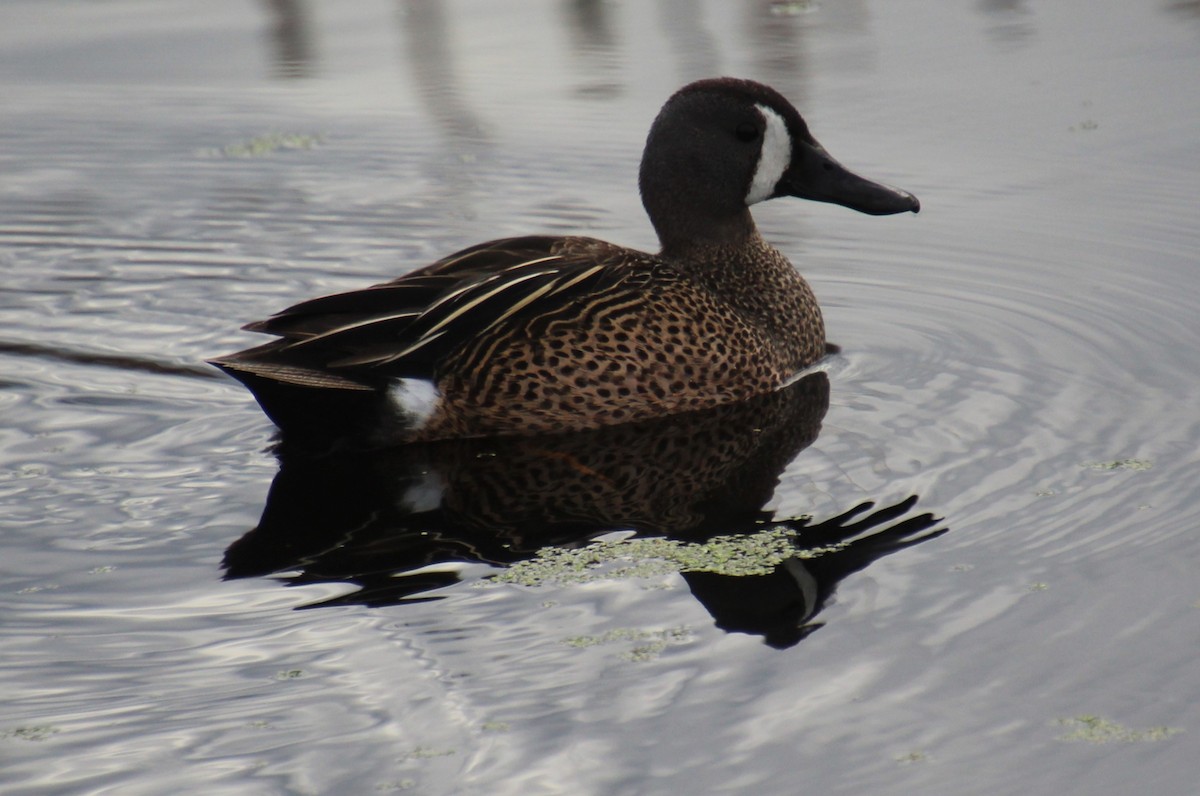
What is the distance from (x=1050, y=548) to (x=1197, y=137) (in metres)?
4.74

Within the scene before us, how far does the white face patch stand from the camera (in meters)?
6.66

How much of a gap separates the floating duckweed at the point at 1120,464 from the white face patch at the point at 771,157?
204cm

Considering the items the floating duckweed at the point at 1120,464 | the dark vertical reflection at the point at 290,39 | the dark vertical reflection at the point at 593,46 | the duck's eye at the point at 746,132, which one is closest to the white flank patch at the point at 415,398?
the duck's eye at the point at 746,132

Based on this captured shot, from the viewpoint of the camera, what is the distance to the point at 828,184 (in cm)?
676

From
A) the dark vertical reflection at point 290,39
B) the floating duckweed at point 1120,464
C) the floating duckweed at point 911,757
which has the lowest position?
the floating duckweed at point 1120,464

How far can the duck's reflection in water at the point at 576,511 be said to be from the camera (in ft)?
14.6

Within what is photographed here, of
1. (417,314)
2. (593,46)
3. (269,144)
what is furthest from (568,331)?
(593,46)

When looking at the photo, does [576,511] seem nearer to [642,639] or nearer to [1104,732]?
[642,639]

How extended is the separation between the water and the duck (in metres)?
0.33

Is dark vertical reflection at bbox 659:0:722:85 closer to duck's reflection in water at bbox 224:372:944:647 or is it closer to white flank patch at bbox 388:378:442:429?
duck's reflection in water at bbox 224:372:944:647

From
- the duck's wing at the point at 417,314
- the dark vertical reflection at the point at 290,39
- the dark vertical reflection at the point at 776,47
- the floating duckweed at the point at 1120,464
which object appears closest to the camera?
the floating duckweed at the point at 1120,464

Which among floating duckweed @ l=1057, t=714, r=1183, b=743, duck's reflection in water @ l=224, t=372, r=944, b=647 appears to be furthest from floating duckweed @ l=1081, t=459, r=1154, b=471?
floating duckweed @ l=1057, t=714, r=1183, b=743

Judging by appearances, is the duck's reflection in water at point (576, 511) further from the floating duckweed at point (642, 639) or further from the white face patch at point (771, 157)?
the white face patch at point (771, 157)

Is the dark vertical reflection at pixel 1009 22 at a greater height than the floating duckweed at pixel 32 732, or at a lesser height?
greater
